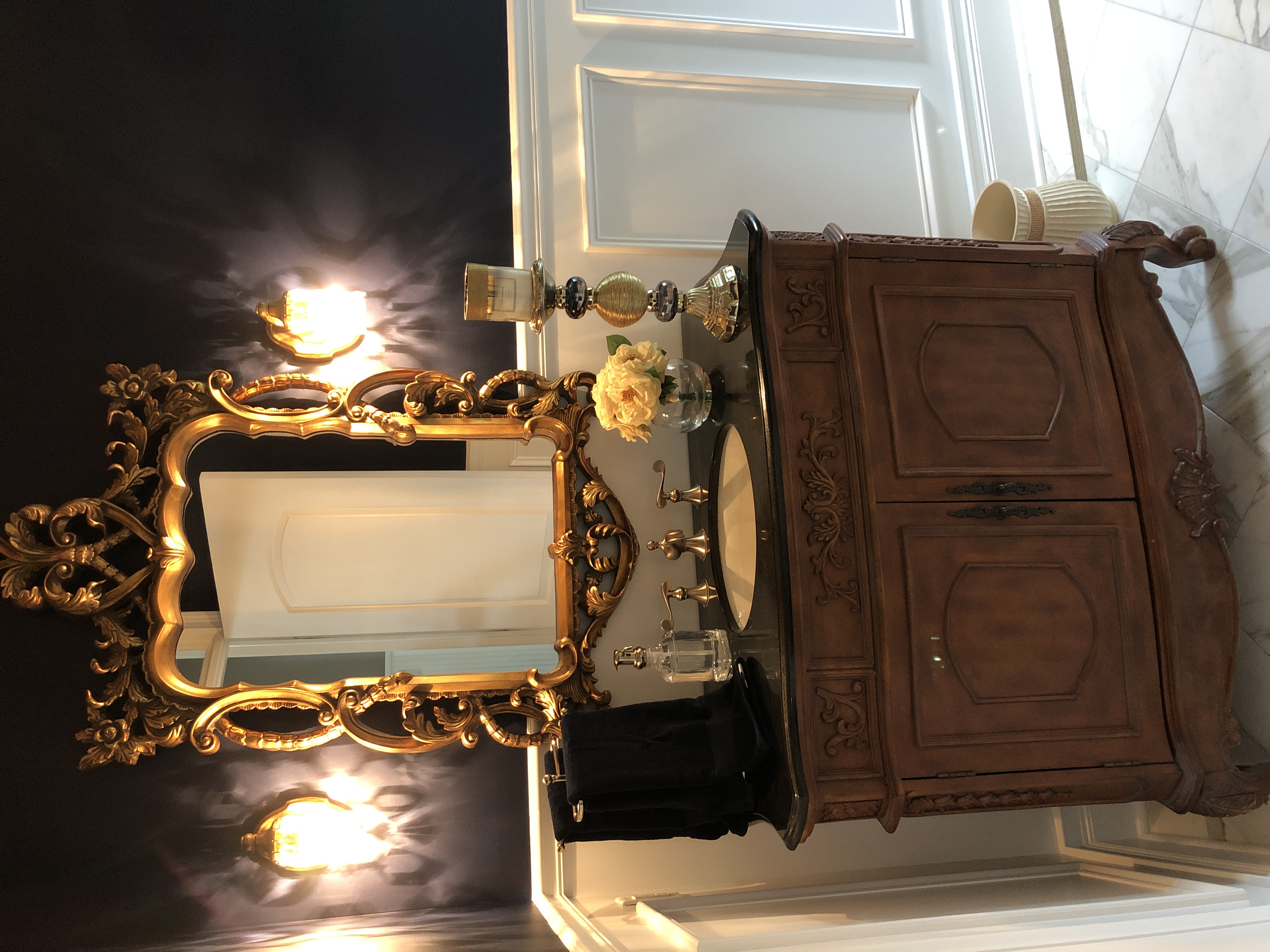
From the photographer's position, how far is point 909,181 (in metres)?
2.32

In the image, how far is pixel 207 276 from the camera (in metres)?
1.92

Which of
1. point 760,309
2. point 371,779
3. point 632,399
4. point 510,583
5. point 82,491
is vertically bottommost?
point 371,779

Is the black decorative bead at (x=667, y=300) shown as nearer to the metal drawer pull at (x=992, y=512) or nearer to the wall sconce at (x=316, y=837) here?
the metal drawer pull at (x=992, y=512)

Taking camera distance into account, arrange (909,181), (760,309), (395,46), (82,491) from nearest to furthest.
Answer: (760,309) < (82,491) < (395,46) < (909,181)

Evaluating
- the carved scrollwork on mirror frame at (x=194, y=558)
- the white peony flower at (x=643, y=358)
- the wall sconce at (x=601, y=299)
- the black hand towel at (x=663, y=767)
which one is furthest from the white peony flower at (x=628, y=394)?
the black hand towel at (x=663, y=767)

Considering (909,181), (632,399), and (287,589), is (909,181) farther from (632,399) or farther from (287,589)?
(287,589)

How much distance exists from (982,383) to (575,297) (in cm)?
83

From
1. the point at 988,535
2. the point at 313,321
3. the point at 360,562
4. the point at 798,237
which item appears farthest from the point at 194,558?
the point at 988,535

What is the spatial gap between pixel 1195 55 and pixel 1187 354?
26.8 inches

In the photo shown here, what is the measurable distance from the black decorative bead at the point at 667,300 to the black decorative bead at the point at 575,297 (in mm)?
153

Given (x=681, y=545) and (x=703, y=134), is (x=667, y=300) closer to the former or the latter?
(x=681, y=545)

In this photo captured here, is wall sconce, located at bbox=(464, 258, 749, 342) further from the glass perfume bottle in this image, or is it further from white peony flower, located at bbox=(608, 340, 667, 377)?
the glass perfume bottle

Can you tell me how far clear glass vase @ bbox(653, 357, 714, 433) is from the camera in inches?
68.9

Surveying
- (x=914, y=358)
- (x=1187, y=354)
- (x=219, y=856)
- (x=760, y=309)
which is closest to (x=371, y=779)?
(x=219, y=856)
